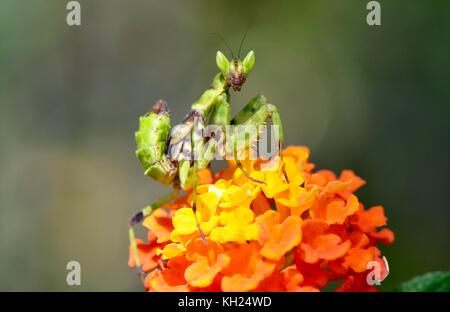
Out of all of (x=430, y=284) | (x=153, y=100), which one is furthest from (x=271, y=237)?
(x=153, y=100)

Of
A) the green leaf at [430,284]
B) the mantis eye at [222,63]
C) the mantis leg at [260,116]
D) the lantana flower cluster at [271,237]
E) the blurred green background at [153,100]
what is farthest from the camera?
the blurred green background at [153,100]

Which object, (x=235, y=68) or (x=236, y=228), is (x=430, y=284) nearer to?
(x=236, y=228)

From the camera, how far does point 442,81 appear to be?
5613mm

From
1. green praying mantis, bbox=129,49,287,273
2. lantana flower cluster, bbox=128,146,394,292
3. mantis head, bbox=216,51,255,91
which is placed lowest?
lantana flower cluster, bbox=128,146,394,292

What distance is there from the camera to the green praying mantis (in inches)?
107

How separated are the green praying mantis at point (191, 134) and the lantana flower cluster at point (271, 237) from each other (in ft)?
0.52

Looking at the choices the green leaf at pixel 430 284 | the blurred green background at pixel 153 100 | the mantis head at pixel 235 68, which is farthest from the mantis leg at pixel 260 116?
the blurred green background at pixel 153 100

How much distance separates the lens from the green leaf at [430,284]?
2.40 meters

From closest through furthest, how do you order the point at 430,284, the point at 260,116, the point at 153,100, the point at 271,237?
the point at 271,237 → the point at 430,284 → the point at 260,116 → the point at 153,100

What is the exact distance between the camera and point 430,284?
2.44 m

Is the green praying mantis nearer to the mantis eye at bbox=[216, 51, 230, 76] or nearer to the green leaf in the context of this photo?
the mantis eye at bbox=[216, 51, 230, 76]

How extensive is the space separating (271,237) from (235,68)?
39.2 inches

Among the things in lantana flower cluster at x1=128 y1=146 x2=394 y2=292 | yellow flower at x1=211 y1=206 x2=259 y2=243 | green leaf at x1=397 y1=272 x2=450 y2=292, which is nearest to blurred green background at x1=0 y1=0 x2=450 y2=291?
green leaf at x1=397 y1=272 x2=450 y2=292

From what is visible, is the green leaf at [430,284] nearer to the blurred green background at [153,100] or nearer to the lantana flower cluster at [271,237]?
the lantana flower cluster at [271,237]
